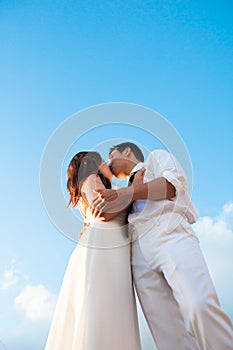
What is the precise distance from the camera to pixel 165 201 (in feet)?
5.05

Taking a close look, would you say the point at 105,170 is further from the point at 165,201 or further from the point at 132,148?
the point at 165,201

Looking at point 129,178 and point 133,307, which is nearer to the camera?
point 133,307

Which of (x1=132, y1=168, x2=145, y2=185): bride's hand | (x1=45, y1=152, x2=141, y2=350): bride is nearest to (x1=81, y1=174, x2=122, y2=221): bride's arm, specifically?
(x1=45, y1=152, x2=141, y2=350): bride

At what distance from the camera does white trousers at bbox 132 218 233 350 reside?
128 cm

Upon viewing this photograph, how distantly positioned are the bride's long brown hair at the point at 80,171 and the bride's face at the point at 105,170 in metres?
0.01

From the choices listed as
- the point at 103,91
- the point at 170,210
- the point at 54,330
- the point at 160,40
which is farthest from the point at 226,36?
the point at 54,330

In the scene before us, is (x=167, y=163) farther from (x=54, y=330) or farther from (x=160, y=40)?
(x=160, y=40)

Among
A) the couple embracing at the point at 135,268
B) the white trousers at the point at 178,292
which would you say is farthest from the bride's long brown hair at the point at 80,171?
the white trousers at the point at 178,292

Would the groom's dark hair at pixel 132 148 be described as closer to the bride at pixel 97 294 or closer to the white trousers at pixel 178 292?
the bride at pixel 97 294

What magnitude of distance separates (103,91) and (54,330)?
250 centimetres

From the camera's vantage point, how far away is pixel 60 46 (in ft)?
12.7

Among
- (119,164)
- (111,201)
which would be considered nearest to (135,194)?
(111,201)

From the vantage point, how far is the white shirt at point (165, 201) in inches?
60.3

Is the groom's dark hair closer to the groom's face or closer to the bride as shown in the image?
the groom's face
